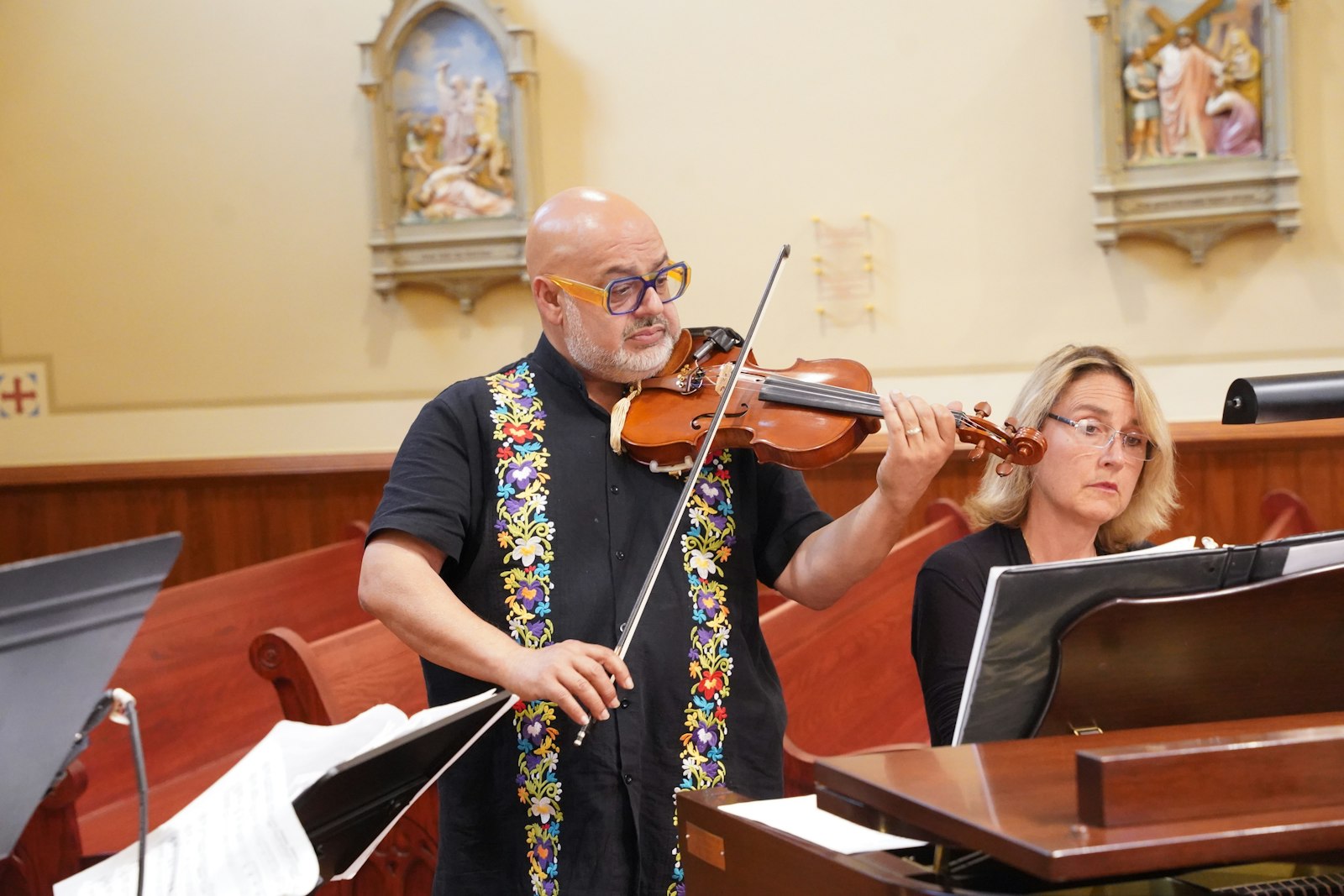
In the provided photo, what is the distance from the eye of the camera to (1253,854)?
2.82 feet

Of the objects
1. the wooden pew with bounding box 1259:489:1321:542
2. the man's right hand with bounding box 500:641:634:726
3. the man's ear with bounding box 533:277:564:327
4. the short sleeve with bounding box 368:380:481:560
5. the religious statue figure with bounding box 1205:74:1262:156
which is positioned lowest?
the wooden pew with bounding box 1259:489:1321:542

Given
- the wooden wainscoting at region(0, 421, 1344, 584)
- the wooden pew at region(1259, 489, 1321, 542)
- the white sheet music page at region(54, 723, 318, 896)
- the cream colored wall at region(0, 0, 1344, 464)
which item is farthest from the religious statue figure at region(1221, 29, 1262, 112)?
the white sheet music page at region(54, 723, 318, 896)

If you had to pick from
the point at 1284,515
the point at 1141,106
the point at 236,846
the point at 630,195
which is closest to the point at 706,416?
the point at 236,846

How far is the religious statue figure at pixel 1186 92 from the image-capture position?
4449 mm

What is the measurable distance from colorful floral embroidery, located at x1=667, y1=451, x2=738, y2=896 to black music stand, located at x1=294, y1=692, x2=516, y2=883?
0.48m

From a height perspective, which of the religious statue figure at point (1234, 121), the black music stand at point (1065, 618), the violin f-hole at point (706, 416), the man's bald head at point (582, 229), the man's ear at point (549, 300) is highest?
the religious statue figure at point (1234, 121)

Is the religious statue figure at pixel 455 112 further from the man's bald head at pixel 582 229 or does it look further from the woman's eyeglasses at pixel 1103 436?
the woman's eyeglasses at pixel 1103 436

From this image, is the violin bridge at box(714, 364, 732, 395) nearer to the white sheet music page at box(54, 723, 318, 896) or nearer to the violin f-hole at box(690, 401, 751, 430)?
the violin f-hole at box(690, 401, 751, 430)

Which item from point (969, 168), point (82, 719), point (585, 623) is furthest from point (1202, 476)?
point (82, 719)

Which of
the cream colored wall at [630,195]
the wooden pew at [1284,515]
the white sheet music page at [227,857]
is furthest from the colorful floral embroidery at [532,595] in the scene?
the cream colored wall at [630,195]

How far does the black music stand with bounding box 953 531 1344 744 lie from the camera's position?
110 cm

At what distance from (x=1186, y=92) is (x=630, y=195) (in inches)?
78.0

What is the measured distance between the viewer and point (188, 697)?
10.3 ft

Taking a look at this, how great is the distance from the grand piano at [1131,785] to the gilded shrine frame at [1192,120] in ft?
11.9
